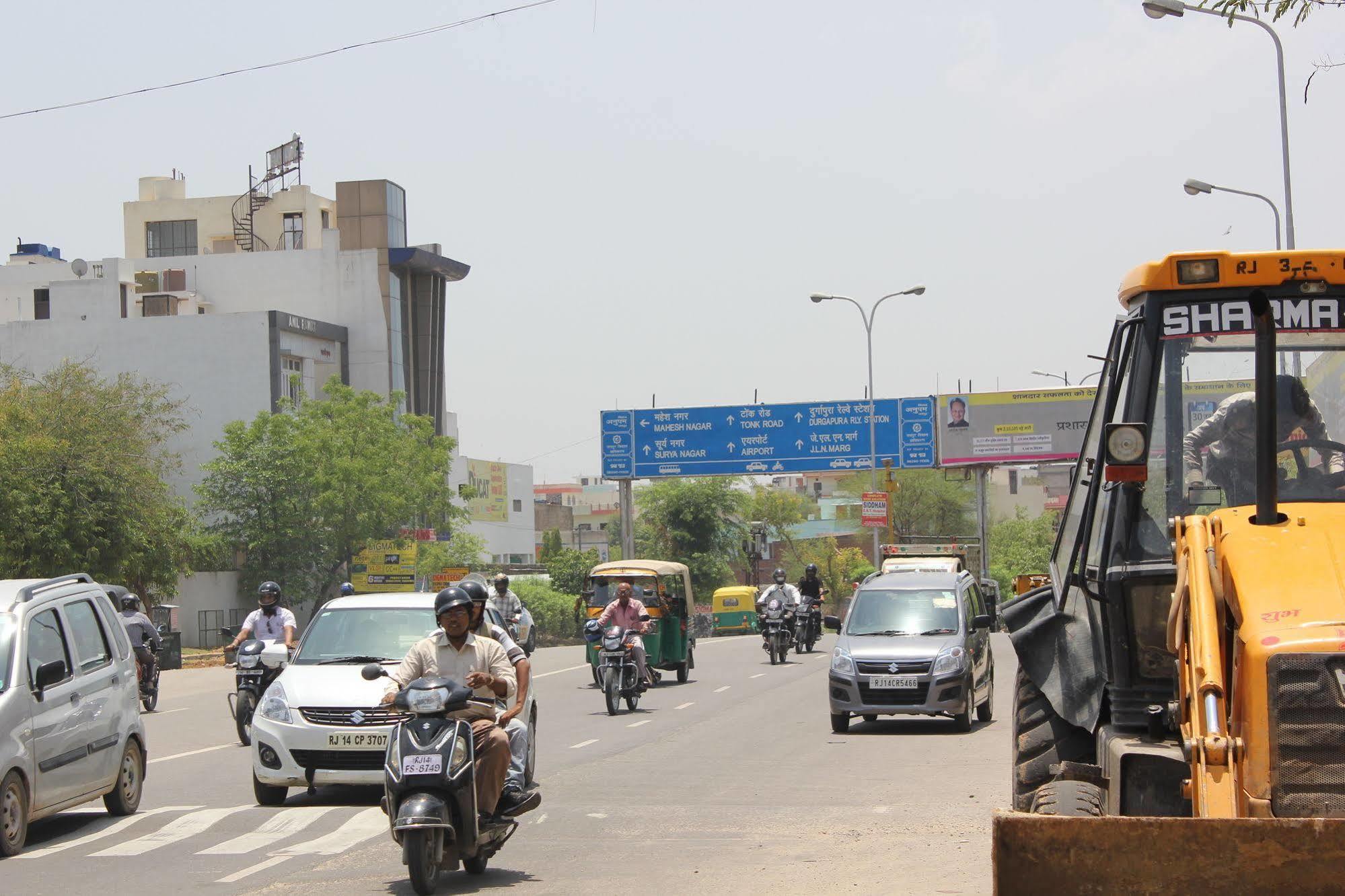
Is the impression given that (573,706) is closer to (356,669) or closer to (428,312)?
(356,669)

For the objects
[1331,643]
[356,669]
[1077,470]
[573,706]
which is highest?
[1077,470]

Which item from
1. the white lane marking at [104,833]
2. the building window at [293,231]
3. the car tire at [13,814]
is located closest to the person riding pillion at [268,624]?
the white lane marking at [104,833]

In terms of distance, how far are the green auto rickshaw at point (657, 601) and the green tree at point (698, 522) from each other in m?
50.3

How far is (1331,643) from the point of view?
15.3 feet

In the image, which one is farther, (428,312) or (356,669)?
(428,312)

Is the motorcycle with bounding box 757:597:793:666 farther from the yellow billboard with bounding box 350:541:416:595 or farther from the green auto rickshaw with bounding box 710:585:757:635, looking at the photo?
the green auto rickshaw with bounding box 710:585:757:635

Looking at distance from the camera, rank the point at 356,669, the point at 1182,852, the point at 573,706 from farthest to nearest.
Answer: the point at 573,706 < the point at 356,669 < the point at 1182,852

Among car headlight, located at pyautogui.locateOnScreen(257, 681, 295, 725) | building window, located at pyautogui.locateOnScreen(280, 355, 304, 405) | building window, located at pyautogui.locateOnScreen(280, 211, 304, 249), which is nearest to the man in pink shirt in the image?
car headlight, located at pyautogui.locateOnScreen(257, 681, 295, 725)

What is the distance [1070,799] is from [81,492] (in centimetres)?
3882

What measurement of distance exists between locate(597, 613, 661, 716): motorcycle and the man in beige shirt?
496 inches

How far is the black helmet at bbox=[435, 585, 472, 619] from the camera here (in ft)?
30.4

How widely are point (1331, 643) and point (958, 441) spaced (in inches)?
2160

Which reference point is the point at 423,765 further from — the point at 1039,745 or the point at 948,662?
the point at 948,662

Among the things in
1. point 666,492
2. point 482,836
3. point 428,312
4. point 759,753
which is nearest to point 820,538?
point 666,492
